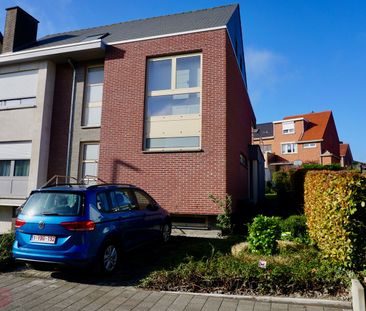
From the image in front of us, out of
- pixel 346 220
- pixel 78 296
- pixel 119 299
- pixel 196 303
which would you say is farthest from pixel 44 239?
pixel 346 220

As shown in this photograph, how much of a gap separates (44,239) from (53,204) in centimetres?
64

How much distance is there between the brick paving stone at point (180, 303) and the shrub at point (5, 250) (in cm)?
382

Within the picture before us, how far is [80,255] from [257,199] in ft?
47.6

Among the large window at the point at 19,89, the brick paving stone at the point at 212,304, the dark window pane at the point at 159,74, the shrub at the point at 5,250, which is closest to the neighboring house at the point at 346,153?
the dark window pane at the point at 159,74

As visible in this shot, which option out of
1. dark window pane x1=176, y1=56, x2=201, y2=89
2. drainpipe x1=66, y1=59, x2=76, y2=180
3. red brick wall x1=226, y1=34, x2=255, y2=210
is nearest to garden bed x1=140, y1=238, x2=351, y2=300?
red brick wall x1=226, y1=34, x2=255, y2=210

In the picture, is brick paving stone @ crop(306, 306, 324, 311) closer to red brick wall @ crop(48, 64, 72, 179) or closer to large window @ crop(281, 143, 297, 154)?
red brick wall @ crop(48, 64, 72, 179)

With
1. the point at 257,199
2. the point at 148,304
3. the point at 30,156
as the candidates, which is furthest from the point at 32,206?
the point at 257,199

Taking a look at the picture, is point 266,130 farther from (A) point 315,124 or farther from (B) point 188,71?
(B) point 188,71

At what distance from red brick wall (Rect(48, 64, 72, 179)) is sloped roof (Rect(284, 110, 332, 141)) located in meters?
37.6

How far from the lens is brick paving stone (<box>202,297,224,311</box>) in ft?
14.4

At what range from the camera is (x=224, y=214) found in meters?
9.39

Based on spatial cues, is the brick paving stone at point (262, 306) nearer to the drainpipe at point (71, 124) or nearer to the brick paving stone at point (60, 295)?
the brick paving stone at point (60, 295)

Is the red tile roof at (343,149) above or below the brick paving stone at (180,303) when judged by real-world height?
above

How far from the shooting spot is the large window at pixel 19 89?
13.2m
